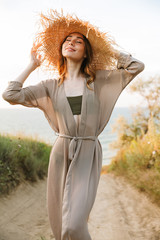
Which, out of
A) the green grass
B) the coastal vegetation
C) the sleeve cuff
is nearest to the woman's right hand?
the sleeve cuff

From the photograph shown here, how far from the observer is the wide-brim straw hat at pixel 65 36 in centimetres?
294

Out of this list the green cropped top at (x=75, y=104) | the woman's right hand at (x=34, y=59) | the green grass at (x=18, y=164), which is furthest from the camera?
the green grass at (x=18, y=164)

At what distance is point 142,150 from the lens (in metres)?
6.78

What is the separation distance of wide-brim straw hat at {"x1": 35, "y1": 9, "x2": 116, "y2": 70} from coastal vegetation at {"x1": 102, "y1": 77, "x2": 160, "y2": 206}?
3.23m

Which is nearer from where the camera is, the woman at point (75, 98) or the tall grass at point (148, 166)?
the woman at point (75, 98)

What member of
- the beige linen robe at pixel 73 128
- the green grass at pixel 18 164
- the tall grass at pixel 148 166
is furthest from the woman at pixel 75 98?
the tall grass at pixel 148 166

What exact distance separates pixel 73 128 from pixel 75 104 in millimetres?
244

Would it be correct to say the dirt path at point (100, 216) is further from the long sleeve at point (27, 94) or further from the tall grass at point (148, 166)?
the long sleeve at point (27, 94)

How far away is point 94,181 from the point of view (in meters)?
2.59

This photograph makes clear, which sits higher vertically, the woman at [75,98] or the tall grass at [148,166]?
the woman at [75,98]

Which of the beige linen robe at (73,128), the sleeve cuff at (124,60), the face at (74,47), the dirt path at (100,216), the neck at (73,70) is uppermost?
the face at (74,47)

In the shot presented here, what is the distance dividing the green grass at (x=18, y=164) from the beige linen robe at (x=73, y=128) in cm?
244

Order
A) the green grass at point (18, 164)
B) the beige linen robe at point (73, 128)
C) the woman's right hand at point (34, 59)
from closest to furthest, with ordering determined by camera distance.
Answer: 1. the beige linen robe at point (73, 128)
2. the woman's right hand at point (34, 59)
3. the green grass at point (18, 164)

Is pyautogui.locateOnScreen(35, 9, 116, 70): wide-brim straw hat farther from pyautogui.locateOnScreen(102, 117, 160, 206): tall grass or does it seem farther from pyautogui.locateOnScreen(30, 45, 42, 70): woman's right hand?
pyautogui.locateOnScreen(102, 117, 160, 206): tall grass
